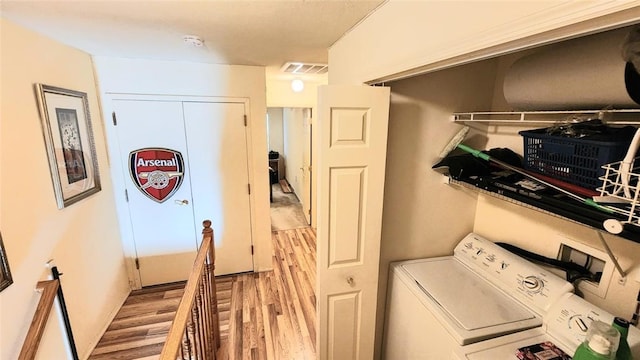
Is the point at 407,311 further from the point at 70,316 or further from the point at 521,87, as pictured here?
the point at 70,316

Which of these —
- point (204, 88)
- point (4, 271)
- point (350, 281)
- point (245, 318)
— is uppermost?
point (204, 88)

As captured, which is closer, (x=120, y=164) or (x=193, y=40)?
(x=193, y=40)

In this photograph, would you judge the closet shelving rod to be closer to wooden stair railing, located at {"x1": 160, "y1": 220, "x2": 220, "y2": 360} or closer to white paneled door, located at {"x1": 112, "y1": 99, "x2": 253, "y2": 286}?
wooden stair railing, located at {"x1": 160, "y1": 220, "x2": 220, "y2": 360}

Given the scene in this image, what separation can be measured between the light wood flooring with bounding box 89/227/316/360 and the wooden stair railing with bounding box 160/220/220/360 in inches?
12.0

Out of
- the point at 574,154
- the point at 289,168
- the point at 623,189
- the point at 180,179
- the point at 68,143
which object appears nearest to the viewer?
the point at 623,189

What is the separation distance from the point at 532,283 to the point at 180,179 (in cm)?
288

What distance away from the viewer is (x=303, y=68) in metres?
2.90

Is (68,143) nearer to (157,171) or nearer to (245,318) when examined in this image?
(157,171)

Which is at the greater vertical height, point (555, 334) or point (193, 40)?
point (193, 40)

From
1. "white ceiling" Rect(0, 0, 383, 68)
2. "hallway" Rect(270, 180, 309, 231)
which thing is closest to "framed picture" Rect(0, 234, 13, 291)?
"white ceiling" Rect(0, 0, 383, 68)

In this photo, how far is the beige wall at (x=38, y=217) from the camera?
146 centimetres

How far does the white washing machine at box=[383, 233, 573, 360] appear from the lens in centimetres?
119

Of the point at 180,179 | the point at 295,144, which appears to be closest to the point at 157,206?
the point at 180,179

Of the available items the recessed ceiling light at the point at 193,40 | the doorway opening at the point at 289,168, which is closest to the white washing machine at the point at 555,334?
the recessed ceiling light at the point at 193,40
